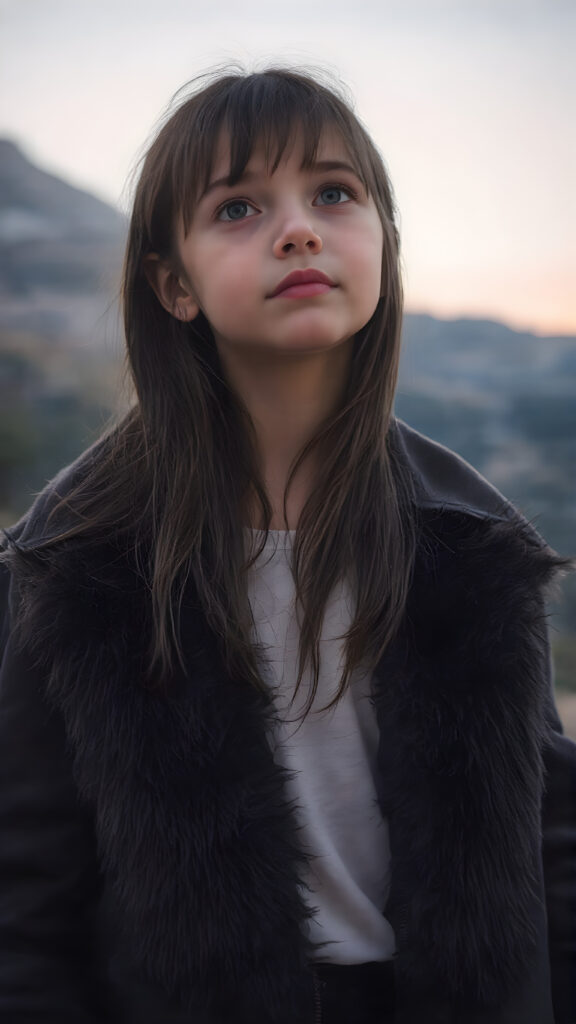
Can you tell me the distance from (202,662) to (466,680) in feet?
1.08

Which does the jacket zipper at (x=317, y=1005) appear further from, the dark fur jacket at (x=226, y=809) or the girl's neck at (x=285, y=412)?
the girl's neck at (x=285, y=412)

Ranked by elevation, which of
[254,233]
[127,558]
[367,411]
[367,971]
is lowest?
[367,971]

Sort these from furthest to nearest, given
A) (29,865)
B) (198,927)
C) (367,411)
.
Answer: (367,411), (29,865), (198,927)

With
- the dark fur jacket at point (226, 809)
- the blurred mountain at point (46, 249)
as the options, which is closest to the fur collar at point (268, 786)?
the dark fur jacket at point (226, 809)

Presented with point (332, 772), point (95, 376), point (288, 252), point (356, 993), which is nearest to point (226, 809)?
point (332, 772)

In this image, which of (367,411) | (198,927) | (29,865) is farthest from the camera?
(367,411)

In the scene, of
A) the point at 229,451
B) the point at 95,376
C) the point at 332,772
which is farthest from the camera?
the point at 95,376

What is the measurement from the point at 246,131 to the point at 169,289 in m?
0.26

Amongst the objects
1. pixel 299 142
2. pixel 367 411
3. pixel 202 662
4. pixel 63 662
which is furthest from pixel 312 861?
pixel 299 142

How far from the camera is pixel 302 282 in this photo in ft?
3.62

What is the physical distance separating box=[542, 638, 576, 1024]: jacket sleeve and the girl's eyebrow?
0.75 metres

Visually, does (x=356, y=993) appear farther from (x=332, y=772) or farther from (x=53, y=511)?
(x=53, y=511)

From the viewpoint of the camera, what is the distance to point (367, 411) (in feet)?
4.24

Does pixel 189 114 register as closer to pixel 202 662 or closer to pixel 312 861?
pixel 202 662
